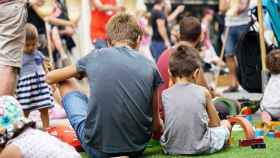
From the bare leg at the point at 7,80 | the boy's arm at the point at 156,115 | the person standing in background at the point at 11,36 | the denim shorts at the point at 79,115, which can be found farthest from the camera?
the person standing in background at the point at 11,36

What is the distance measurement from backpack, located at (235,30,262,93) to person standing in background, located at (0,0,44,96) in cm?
290

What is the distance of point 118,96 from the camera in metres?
4.86

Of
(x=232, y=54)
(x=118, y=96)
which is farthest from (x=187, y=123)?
(x=232, y=54)

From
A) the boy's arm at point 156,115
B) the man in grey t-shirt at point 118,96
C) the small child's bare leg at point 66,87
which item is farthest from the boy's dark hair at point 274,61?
the small child's bare leg at point 66,87

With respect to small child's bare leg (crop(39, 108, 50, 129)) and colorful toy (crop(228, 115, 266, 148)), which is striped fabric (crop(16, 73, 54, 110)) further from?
colorful toy (crop(228, 115, 266, 148))

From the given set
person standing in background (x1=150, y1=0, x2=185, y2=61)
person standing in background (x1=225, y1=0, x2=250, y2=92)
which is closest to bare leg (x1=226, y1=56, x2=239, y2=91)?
person standing in background (x1=225, y1=0, x2=250, y2=92)

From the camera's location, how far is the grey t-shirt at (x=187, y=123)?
5.15 m

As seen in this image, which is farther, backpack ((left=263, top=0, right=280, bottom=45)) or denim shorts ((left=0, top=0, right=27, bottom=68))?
backpack ((left=263, top=0, right=280, bottom=45))

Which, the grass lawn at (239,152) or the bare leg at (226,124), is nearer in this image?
the grass lawn at (239,152)

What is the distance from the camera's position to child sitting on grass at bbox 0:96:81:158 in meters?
3.91

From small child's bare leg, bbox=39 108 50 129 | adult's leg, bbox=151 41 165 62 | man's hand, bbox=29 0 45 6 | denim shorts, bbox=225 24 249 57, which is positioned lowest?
adult's leg, bbox=151 41 165 62

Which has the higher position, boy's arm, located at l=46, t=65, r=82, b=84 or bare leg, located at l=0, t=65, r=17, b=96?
boy's arm, located at l=46, t=65, r=82, b=84

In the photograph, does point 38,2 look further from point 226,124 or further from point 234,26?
point 226,124

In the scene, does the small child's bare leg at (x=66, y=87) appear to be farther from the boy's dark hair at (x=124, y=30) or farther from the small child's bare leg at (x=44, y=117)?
the small child's bare leg at (x=44, y=117)
